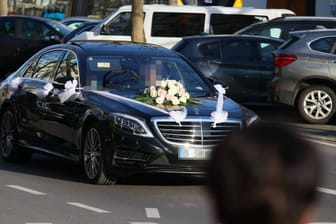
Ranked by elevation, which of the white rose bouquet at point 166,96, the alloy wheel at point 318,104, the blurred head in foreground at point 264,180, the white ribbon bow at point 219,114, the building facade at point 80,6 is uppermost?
the blurred head in foreground at point 264,180

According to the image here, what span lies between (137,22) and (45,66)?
936 centimetres

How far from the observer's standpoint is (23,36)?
23719mm

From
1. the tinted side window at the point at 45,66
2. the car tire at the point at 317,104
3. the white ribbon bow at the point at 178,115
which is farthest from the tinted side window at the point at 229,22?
the white ribbon bow at the point at 178,115

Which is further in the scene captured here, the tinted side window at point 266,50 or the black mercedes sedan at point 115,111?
the tinted side window at point 266,50

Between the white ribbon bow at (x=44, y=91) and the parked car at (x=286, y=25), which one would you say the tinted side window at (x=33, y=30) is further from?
the white ribbon bow at (x=44, y=91)

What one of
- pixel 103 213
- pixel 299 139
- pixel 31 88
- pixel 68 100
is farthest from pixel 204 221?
pixel 299 139

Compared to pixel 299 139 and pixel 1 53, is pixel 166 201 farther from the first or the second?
pixel 1 53

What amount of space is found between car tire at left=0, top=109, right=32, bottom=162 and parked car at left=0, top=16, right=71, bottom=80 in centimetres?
1114

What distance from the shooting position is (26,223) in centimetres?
784

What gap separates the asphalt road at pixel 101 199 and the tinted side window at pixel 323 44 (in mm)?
4736

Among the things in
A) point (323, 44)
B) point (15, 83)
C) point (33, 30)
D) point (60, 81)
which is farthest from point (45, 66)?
point (33, 30)

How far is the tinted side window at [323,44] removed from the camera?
16.1 m

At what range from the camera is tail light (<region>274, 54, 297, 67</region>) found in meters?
16.1

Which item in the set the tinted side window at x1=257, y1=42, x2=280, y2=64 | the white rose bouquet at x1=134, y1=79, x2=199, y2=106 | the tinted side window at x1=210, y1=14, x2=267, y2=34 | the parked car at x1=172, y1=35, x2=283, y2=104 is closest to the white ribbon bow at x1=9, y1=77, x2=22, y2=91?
the white rose bouquet at x1=134, y1=79, x2=199, y2=106
